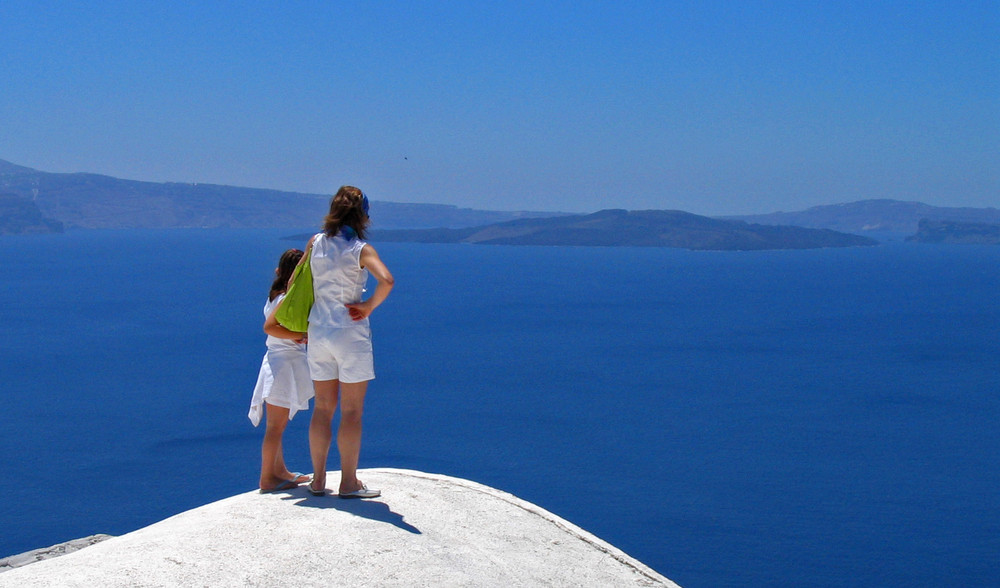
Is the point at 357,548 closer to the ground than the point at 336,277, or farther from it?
closer to the ground

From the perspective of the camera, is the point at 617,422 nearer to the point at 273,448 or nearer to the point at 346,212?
the point at 273,448

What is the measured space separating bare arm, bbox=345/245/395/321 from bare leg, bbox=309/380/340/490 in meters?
0.56

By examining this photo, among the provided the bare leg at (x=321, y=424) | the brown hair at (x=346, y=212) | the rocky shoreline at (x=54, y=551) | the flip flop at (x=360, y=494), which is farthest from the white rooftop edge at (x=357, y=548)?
the rocky shoreline at (x=54, y=551)

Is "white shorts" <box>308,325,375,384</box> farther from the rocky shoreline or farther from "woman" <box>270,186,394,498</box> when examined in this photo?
the rocky shoreline

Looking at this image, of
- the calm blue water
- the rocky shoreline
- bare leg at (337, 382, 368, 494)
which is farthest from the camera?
the calm blue water

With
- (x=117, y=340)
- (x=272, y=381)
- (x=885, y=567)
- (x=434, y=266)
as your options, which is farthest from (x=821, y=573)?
(x=434, y=266)

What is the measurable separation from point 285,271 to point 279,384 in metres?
0.82

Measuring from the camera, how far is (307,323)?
6023 millimetres

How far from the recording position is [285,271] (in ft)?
20.7

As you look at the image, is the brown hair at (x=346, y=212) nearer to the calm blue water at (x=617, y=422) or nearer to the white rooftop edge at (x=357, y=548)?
the white rooftop edge at (x=357, y=548)

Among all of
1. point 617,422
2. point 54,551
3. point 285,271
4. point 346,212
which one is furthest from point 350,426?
point 617,422

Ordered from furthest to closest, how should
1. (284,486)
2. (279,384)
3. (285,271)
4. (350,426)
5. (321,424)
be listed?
(284,486), (279,384), (285,271), (321,424), (350,426)

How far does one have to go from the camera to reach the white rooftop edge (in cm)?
500

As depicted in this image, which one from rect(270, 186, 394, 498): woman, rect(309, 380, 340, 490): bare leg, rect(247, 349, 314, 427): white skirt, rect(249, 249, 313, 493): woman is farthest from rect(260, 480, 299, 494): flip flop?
rect(270, 186, 394, 498): woman
